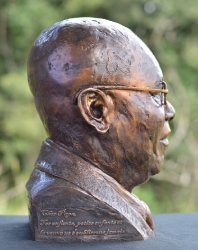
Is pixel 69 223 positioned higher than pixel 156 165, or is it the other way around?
pixel 156 165

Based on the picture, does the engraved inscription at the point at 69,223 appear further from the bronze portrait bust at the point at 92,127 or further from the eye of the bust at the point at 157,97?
the eye of the bust at the point at 157,97

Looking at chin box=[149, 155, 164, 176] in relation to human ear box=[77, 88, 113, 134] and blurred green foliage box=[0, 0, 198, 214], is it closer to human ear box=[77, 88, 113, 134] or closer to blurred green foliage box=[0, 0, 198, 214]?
human ear box=[77, 88, 113, 134]

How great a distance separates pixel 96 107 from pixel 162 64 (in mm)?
5890

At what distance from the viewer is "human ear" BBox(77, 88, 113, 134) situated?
256 cm

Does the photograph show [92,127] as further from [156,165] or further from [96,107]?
[156,165]

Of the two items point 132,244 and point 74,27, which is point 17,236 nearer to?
point 132,244

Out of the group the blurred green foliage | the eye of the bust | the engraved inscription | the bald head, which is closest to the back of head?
the bald head

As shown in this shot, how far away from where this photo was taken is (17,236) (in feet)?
9.05

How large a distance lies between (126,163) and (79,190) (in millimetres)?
342

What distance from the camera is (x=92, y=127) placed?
2.59 metres

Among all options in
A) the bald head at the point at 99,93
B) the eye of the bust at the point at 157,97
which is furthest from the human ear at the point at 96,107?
the eye of the bust at the point at 157,97

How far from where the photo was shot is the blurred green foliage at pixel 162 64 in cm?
725

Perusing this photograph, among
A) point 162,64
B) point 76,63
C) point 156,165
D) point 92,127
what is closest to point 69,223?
point 92,127

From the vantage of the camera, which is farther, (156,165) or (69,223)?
(156,165)
